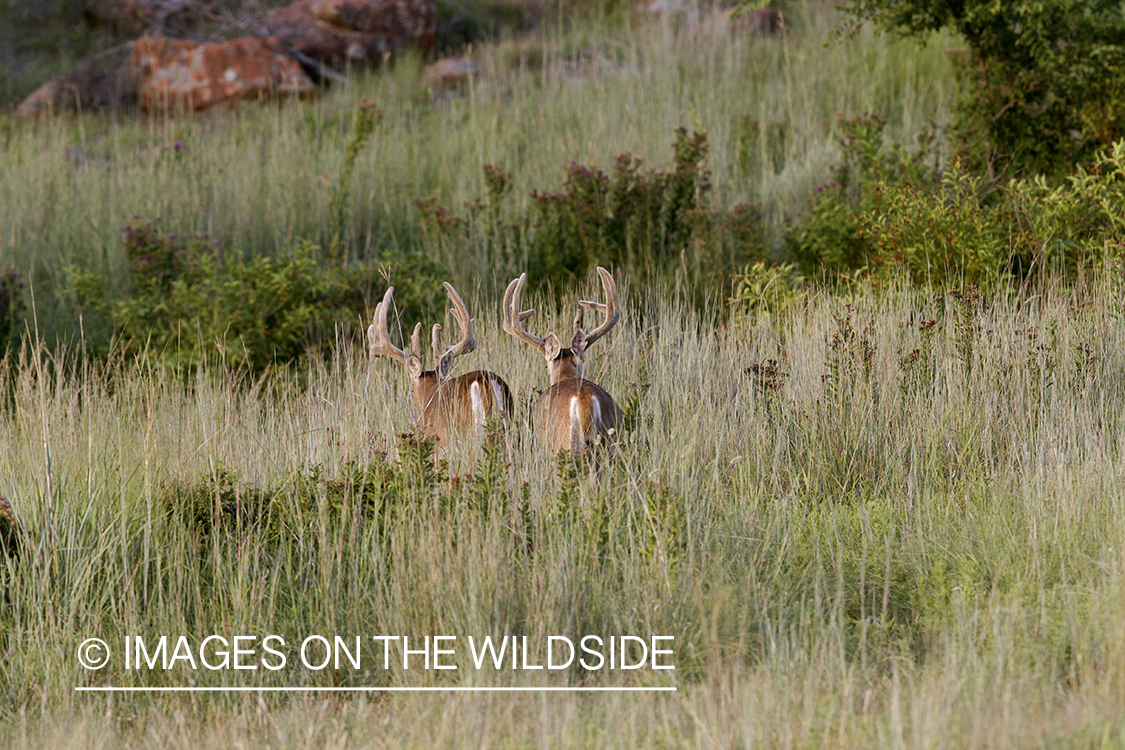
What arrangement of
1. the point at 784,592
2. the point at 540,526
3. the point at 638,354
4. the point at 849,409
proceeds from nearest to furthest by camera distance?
the point at 784,592 < the point at 540,526 < the point at 849,409 < the point at 638,354

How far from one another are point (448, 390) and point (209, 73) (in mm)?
12310

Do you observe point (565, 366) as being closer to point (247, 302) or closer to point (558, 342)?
point (558, 342)

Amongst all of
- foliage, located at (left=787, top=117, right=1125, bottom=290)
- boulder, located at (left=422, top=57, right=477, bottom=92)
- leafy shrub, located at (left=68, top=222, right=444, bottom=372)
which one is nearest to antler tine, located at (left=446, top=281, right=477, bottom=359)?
leafy shrub, located at (left=68, top=222, right=444, bottom=372)

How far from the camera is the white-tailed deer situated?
4645mm

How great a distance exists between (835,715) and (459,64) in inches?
556

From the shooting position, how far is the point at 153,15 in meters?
19.3

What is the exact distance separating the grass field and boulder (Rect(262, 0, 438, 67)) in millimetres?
11178

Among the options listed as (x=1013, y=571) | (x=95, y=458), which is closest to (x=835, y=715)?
(x=1013, y=571)

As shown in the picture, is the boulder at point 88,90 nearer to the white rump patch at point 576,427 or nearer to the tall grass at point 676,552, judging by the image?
the tall grass at point 676,552

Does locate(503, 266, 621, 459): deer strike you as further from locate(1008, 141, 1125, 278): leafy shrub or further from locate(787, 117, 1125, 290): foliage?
locate(1008, 141, 1125, 278): leafy shrub

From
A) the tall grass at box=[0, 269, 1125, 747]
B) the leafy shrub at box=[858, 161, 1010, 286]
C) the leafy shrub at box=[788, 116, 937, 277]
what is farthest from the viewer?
the leafy shrub at box=[788, 116, 937, 277]

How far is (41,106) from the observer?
15.6m

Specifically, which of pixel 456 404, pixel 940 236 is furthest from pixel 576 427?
pixel 940 236

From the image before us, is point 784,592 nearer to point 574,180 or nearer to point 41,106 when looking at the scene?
point 574,180
